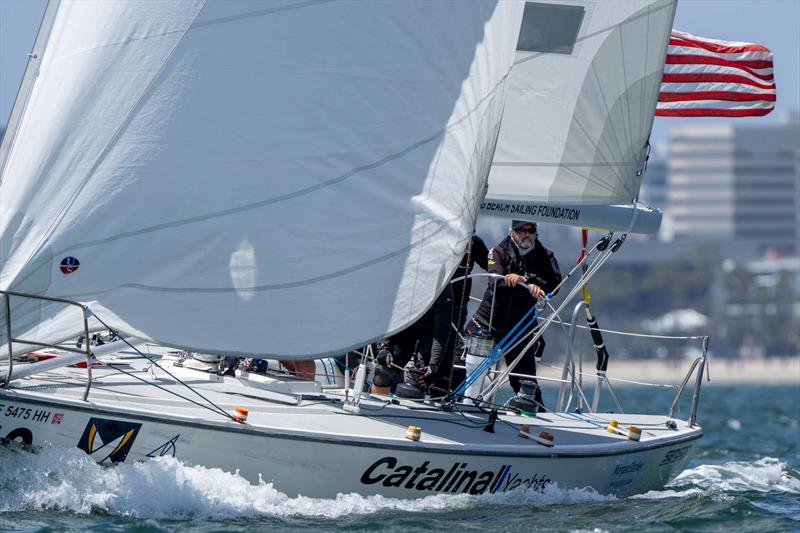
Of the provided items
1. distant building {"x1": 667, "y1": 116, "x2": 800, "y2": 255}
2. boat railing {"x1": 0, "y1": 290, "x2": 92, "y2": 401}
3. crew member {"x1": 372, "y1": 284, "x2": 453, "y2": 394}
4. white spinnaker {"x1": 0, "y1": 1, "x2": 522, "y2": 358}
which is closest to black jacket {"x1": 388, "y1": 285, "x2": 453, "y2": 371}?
crew member {"x1": 372, "y1": 284, "x2": 453, "y2": 394}

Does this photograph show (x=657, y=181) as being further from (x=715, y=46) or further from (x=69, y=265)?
(x=69, y=265)

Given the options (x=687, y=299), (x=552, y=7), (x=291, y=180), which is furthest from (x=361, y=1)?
(x=687, y=299)

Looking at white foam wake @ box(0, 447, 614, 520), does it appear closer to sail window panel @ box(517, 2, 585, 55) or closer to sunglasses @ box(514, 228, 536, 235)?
sunglasses @ box(514, 228, 536, 235)

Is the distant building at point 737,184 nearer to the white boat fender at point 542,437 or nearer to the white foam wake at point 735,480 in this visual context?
the white foam wake at point 735,480

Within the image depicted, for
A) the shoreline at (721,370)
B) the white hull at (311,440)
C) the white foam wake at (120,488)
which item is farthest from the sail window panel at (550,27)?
the shoreline at (721,370)

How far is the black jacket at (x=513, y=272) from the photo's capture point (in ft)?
29.1

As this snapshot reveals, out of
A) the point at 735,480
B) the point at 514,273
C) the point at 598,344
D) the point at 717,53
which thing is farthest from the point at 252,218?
the point at 717,53

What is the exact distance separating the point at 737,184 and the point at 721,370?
54.5m

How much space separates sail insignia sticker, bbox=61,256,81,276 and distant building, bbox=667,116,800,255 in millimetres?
117792

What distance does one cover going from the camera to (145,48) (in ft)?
22.7

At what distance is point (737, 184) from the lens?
416ft

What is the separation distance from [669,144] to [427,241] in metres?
133

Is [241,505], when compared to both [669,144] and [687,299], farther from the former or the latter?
[669,144]

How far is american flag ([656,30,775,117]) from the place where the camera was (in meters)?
10.4
